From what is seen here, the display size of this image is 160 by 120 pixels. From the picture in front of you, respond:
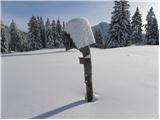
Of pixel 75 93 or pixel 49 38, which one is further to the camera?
pixel 49 38

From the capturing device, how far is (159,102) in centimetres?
440

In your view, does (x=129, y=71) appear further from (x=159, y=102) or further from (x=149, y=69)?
(x=159, y=102)

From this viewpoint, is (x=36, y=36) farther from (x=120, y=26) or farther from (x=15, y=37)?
(x=120, y=26)

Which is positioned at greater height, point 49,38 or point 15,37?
point 15,37

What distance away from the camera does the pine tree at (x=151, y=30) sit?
3697 cm

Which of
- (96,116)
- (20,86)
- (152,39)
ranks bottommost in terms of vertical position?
(96,116)

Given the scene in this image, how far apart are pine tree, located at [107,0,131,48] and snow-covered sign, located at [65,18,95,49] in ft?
100

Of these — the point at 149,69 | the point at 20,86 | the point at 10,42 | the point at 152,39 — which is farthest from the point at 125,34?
the point at 10,42

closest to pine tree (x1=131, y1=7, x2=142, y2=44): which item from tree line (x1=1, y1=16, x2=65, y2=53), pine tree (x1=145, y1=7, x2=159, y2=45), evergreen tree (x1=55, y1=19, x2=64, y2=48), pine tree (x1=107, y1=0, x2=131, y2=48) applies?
pine tree (x1=145, y1=7, x2=159, y2=45)

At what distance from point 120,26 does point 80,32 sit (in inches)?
1221

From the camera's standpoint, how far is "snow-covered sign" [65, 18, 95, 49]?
13.4ft

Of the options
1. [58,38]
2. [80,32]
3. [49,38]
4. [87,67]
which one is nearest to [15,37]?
[49,38]

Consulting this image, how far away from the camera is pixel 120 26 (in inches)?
1342

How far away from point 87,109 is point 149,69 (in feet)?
12.5
